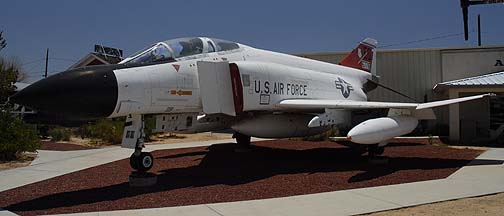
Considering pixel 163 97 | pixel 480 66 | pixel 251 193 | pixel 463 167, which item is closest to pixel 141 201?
pixel 251 193

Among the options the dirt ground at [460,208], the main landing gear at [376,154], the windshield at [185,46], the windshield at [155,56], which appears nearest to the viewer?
the dirt ground at [460,208]

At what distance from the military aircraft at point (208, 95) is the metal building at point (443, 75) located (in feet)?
30.7

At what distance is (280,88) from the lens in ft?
33.4

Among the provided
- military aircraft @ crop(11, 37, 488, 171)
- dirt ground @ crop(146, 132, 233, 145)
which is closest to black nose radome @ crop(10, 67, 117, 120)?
military aircraft @ crop(11, 37, 488, 171)

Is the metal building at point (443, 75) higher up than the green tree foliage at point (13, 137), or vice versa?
the metal building at point (443, 75)

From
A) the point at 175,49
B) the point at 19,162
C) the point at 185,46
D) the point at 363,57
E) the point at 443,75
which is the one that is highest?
the point at 363,57

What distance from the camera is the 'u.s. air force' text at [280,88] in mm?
9531

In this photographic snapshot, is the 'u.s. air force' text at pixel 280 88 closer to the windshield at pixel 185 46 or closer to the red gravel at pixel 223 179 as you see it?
the windshield at pixel 185 46

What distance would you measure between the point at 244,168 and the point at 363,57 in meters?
8.65

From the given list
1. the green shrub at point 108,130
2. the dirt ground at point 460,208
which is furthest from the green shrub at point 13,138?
the dirt ground at point 460,208

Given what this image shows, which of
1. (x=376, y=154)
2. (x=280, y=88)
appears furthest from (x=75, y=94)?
(x=376, y=154)

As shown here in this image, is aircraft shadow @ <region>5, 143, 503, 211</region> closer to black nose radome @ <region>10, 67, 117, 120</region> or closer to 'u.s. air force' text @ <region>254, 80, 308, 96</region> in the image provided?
black nose radome @ <region>10, 67, 117, 120</region>

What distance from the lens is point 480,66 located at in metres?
20.0

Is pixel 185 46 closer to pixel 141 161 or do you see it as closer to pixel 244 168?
pixel 141 161
